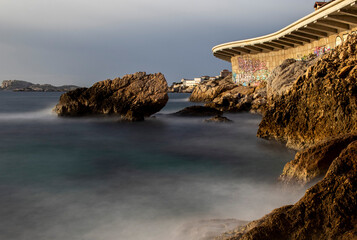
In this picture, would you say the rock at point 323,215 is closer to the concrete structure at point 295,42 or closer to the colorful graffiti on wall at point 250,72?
the concrete structure at point 295,42

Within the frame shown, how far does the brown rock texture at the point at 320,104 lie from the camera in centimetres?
533

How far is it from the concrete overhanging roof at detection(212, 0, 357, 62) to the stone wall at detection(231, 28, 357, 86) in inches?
13.8

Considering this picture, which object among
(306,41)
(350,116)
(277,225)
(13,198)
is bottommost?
(13,198)

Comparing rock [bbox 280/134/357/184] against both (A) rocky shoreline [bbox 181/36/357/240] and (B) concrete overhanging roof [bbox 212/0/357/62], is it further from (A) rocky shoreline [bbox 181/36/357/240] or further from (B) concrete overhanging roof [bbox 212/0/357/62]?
(B) concrete overhanging roof [bbox 212/0/357/62]

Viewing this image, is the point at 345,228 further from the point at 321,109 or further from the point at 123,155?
the point at 123,155

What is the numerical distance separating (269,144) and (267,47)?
815 inches

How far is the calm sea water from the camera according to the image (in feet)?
11.3

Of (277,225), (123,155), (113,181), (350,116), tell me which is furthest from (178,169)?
(277,225)

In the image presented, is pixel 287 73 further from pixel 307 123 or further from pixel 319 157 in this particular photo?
pixel 319 157

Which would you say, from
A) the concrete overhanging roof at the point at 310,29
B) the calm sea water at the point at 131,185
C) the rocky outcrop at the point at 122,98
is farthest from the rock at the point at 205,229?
the concrete overhanging roof at the point at 310,29

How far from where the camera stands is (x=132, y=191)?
14.9 feet

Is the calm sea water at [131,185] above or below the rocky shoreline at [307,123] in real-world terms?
below

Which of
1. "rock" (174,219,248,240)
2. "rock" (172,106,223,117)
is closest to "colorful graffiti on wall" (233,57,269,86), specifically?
"rock" (172,106,223,117)

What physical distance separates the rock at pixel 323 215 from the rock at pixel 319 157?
1.55 meters
